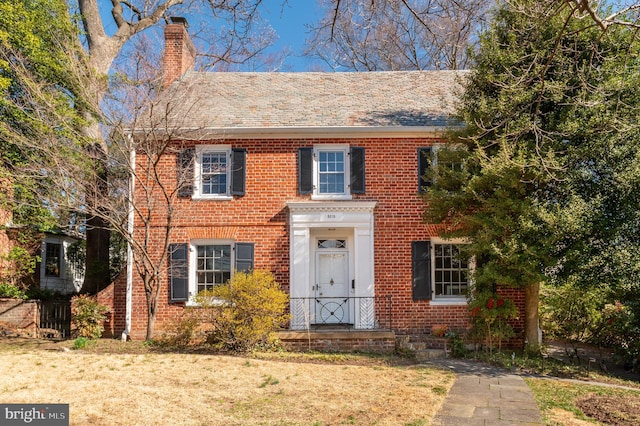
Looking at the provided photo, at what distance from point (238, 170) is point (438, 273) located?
576 centimetres

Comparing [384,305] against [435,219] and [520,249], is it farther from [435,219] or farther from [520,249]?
[520,249]

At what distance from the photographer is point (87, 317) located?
13.8m

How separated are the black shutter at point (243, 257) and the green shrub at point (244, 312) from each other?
1610 millimetres

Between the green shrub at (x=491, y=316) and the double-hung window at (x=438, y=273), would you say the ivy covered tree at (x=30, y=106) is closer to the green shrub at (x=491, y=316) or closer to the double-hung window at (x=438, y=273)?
the double-hung window at (x=438, y=273)

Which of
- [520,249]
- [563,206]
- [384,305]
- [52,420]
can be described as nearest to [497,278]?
[520,249]

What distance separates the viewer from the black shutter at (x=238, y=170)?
14336 mm

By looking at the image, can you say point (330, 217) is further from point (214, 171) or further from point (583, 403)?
point (583, 403)

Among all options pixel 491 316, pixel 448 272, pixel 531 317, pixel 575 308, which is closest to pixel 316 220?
pixel 448 272

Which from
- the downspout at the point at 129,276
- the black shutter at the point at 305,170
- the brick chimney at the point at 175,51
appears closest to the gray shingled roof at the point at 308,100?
the brick chimney at the point at 175,51

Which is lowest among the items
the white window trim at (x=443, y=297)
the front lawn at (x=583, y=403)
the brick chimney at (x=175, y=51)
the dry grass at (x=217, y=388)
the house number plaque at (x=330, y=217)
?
the front lawn at (x=583, y=403)

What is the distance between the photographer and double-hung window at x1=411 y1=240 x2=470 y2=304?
14055 mm

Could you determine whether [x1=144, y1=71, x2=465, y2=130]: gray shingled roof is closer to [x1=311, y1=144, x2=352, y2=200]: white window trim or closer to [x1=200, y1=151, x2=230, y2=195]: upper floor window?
[x1=311, y1=144, x2=352, y2=200]: white window trim

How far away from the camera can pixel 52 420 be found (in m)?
6.39

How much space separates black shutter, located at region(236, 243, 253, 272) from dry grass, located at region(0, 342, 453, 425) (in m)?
2.99
